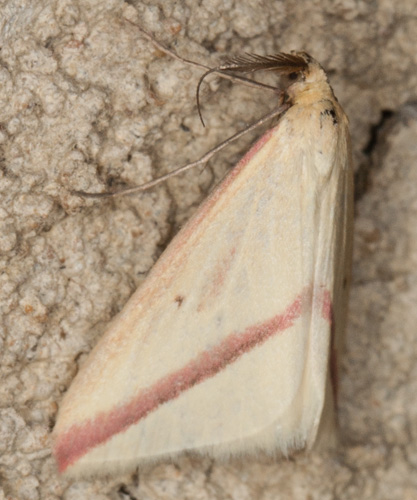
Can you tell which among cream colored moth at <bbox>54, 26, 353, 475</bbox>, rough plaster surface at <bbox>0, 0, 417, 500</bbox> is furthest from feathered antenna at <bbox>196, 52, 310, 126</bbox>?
rough plaster surface at <bbox>0, 0, 417, 500</bbox>

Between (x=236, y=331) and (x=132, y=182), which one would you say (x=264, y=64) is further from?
(x=236, y=331)

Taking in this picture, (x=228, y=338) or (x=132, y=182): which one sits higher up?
(x=132, y=182)

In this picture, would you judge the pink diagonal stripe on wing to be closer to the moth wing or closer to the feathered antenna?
the moth wing

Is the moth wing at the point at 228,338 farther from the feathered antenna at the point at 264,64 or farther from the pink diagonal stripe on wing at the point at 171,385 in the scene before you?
the feathered antenna at the point at 264,64

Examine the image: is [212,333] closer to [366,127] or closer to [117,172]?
[117,172]

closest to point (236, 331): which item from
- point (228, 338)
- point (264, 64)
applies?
point (228, 338)

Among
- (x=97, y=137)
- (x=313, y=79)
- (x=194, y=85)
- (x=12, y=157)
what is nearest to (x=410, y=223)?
(x=313, y=79)
